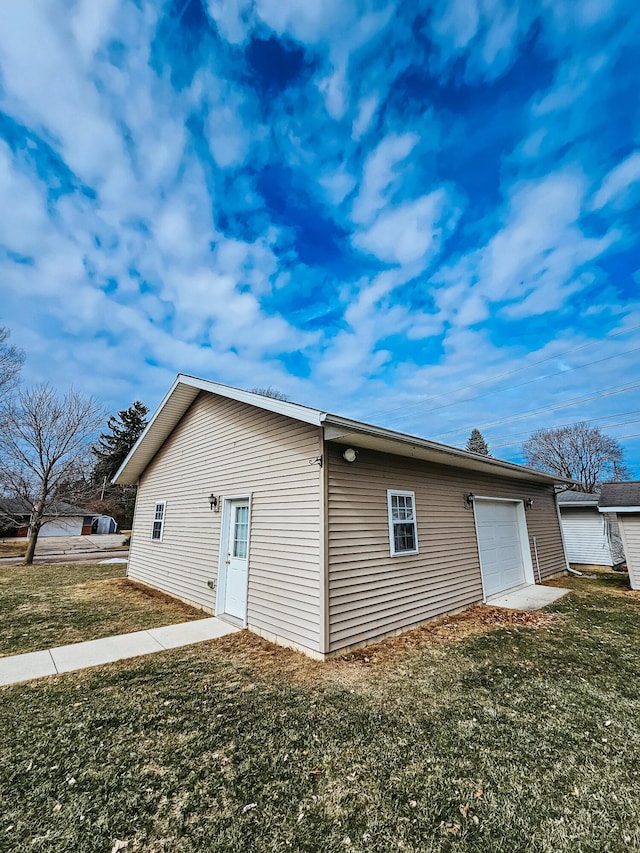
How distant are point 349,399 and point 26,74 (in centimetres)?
2741

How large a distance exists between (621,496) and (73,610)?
13.8 metres

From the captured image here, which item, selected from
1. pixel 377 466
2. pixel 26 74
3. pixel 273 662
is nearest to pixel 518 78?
pixel 377 466

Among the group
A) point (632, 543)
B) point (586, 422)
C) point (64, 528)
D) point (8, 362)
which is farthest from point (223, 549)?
point (64, 528)

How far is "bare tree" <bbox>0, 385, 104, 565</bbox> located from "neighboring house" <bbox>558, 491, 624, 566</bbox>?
22.7 metres

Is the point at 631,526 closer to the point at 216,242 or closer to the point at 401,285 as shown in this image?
the point at 401,285

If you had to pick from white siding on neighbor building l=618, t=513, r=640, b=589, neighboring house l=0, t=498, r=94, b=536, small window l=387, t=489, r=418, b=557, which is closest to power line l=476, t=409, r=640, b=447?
white siding on neighbor building l=618, t=513, r=640, b=589

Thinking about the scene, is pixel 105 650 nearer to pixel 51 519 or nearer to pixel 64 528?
pixel 51 519

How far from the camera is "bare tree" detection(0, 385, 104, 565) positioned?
16797 millimetres

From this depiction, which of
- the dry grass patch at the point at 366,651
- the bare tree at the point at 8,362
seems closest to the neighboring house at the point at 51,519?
the bare tree at the point at 8,362

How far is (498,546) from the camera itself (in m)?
8.98

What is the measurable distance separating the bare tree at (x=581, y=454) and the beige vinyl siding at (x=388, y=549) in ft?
93.1

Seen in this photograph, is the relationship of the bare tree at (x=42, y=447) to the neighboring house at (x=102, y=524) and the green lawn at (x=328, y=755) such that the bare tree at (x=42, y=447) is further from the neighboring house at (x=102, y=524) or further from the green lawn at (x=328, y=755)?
the neighboring house at (x=102, y=524)

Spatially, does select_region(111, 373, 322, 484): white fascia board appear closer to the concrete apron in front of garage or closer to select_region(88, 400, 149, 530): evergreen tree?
the concrete apron in front of garage

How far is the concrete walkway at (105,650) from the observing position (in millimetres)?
4391
